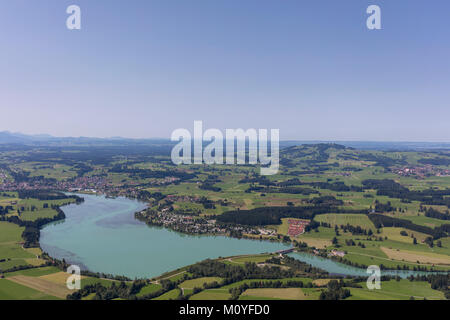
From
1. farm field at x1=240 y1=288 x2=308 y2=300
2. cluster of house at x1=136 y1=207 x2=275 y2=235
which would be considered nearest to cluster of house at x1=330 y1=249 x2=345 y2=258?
cluster of house at x1=136 y1=207 x2=275 y2=235

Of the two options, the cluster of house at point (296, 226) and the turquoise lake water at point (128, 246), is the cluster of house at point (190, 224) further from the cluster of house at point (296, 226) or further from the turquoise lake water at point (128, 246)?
the cluster of house at point (296, 226)

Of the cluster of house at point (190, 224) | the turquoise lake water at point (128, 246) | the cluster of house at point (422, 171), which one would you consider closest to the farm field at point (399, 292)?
the turquoise lake water at point (128, 246)

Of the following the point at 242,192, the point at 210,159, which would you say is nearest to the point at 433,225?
the point at 242,192

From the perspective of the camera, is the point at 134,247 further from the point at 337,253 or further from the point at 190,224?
the point at 337,253

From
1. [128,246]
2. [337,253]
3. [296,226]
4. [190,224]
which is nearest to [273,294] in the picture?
[337,253]

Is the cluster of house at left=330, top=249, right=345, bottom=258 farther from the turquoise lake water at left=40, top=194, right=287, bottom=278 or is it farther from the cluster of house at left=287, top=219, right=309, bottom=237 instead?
the cluster of house at left=287, top=219, right=309, bottom=237
